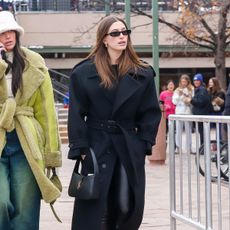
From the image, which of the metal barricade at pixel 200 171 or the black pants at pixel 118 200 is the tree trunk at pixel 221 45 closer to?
the metal barricade at pixel 200 171

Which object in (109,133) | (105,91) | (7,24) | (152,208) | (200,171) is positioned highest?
(7,24)

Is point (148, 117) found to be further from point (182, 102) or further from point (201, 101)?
point (182, 102)

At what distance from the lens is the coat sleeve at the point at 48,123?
5.73 meters

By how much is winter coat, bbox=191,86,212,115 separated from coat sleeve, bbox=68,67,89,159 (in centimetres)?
1192

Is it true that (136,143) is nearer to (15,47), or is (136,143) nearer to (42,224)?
(15,47)

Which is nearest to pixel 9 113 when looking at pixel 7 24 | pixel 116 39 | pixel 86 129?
pixel 86 129

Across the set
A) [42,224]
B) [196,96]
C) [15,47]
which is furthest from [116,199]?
[196,96]

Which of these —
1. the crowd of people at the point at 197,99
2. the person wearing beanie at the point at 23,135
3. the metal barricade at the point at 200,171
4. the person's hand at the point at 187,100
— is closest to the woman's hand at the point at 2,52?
the person wearing beanie at the point at 23,135

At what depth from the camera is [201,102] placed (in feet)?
57.4

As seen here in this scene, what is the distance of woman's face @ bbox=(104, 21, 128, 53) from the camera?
5723mm

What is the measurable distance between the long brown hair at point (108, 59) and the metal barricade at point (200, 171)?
764mm

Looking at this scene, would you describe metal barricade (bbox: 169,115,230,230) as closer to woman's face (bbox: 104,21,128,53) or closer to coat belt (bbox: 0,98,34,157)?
woman's face (bbox: 104,21,128,53)

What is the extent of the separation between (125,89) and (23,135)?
2.57ft

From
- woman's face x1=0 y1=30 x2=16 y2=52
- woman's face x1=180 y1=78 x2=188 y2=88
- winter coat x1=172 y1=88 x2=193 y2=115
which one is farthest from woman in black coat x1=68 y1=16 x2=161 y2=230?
woman's face x1=180 y1=78 x2=188 y2=88
